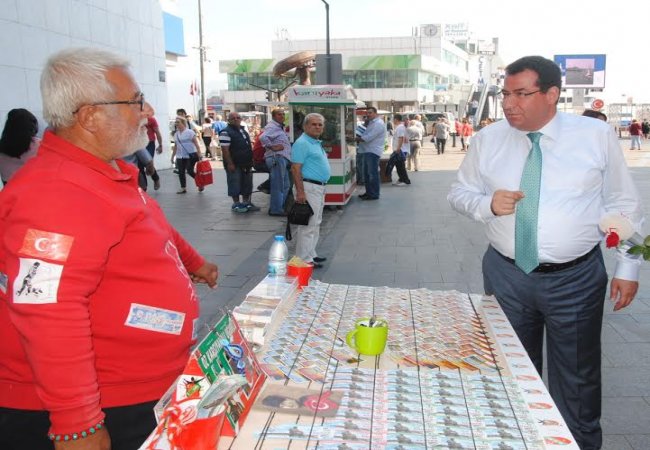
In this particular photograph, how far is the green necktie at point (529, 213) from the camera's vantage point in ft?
8.21

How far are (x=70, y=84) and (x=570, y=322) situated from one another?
87.5 inches

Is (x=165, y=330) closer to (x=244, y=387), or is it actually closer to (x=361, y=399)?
(x=244, y=387)

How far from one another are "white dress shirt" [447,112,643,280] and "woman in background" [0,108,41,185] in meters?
3.65

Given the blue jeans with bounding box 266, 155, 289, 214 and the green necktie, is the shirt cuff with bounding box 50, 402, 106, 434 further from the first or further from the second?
the blue jeans with bounding box 266, 155, 289, 214

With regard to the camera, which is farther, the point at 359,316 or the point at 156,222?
the point at 359,316

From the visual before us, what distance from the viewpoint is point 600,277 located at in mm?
Result: 2615

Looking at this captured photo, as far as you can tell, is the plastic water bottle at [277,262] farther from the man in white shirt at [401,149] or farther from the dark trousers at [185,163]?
the man in white shirt at [401,149]

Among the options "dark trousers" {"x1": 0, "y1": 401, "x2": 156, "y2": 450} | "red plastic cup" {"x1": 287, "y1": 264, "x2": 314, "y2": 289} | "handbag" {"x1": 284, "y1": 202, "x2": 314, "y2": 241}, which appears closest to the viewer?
"dark trousers" {"x1": 0, "y1": 401, "x2": 156, "y2": 450}

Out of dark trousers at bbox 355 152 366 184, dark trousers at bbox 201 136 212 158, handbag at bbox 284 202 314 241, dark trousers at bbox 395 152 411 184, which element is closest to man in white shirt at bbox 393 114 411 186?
dark trousers at bbox 395 152 411 184

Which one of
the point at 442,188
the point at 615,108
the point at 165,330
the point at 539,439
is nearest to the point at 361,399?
the point at 539,439

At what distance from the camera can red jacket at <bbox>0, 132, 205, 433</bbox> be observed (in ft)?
4.63

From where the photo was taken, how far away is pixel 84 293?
4.83ft

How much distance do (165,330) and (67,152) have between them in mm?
588

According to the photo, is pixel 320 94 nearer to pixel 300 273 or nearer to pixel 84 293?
pixel 300 273
